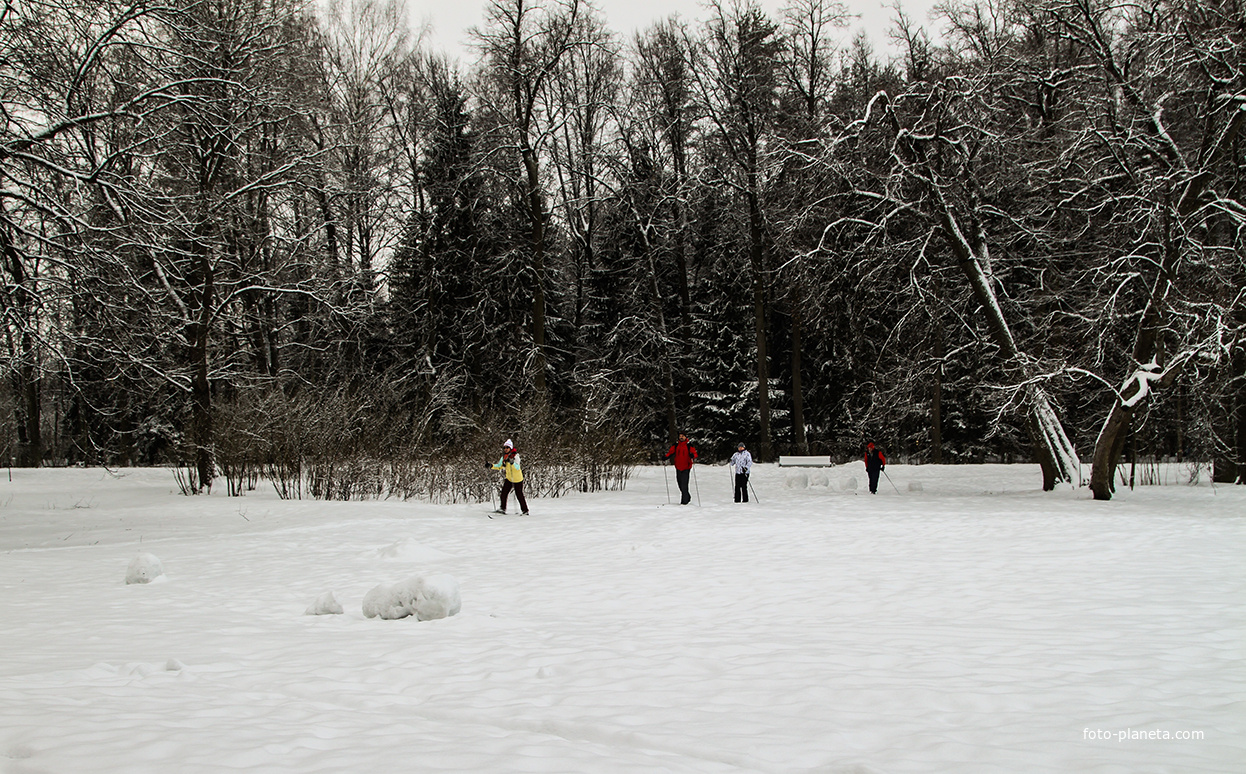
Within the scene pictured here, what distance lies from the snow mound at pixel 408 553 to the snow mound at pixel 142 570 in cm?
255

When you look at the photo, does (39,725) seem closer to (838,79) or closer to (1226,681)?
(1226,681)

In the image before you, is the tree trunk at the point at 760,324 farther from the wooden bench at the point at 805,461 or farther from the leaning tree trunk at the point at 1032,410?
the leaning tree trunk at the point at 1032,410

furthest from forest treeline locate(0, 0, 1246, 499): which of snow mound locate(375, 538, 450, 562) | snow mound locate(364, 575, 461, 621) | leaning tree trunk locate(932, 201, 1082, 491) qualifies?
snow mound locate(364, 575, 461, 621)

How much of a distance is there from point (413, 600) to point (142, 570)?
3.78 m

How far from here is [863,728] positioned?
4.08 meters

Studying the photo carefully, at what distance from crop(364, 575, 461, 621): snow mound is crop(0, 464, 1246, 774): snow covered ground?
0.31 feet

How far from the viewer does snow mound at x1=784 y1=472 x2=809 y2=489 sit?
21062mm

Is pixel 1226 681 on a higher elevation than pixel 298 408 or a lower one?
lower

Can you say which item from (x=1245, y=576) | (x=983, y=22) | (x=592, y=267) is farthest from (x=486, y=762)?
(x=592, y=267)

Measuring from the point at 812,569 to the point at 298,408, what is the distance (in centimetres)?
1275

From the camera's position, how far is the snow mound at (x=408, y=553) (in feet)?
33.3

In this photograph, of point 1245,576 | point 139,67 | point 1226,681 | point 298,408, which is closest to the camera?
point 1226,681

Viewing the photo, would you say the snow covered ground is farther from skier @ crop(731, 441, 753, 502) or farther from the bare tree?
the bare tree

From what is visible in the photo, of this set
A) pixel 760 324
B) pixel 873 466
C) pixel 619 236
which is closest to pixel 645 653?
pixel 873 466
